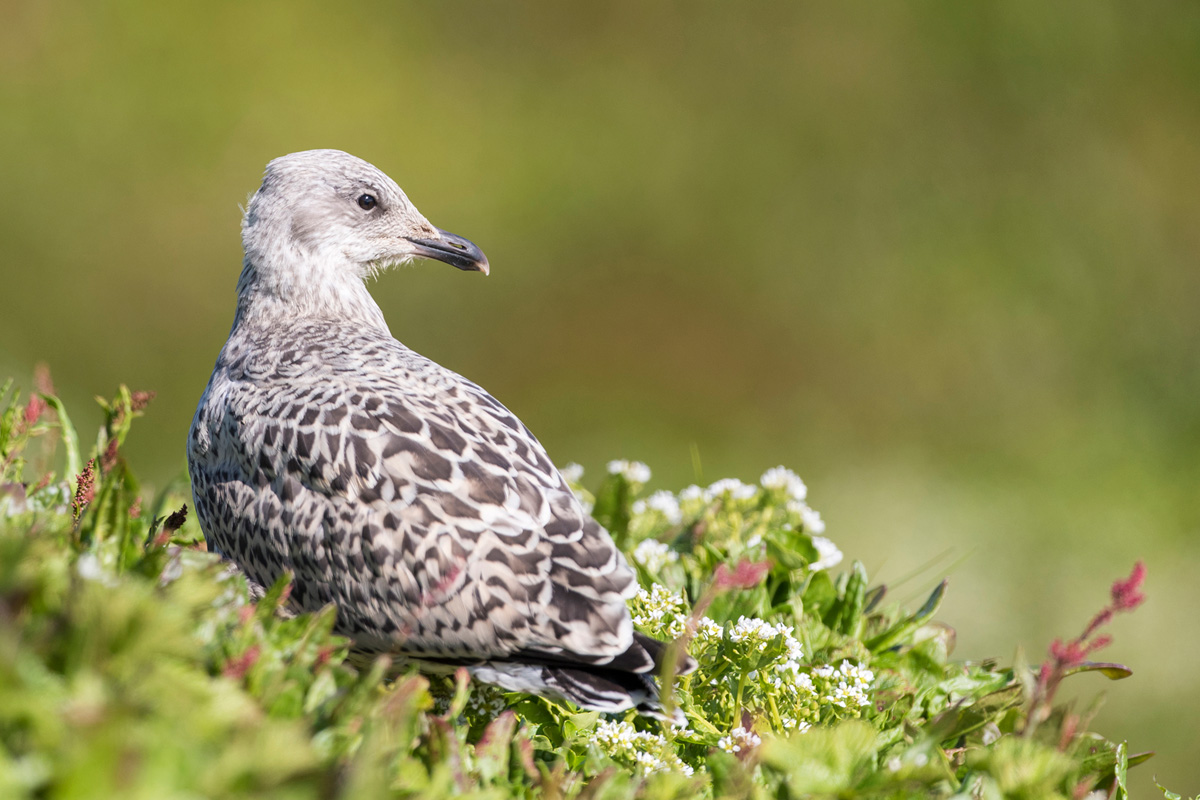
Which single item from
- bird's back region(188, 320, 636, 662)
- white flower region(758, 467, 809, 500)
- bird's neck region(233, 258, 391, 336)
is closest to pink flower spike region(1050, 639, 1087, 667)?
bird's back region(188, 320, 636, 662)

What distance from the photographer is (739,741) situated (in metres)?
2.64

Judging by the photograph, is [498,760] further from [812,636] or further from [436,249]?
[436,249]

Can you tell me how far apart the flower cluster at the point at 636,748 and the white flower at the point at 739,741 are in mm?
112

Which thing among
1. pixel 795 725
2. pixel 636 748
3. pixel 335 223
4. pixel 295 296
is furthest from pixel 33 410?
pixel 795 725

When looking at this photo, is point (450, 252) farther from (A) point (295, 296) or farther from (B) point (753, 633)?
(B) point (753, 633)

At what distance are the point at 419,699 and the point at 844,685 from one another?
1.23 m

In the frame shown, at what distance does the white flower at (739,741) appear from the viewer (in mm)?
2572

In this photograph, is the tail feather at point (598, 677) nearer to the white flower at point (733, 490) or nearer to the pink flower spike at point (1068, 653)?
the pink flower spike at point (1068, 653)

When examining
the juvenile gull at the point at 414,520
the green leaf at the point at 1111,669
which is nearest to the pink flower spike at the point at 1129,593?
the juvenile gull at the point at 414,520

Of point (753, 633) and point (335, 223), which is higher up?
point (335, 223)

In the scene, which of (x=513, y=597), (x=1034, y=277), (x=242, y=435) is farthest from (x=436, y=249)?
(x=1034, y=277)

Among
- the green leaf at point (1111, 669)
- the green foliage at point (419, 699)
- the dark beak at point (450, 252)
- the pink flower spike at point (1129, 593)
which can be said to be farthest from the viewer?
the dark beak at point (450, 252)

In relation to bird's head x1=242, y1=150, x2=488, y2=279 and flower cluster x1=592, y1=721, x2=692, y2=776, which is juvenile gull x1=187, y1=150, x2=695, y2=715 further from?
bird's head x1=242, y1=150, x2=488, y2=279

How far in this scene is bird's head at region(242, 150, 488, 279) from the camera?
4.16 meters
